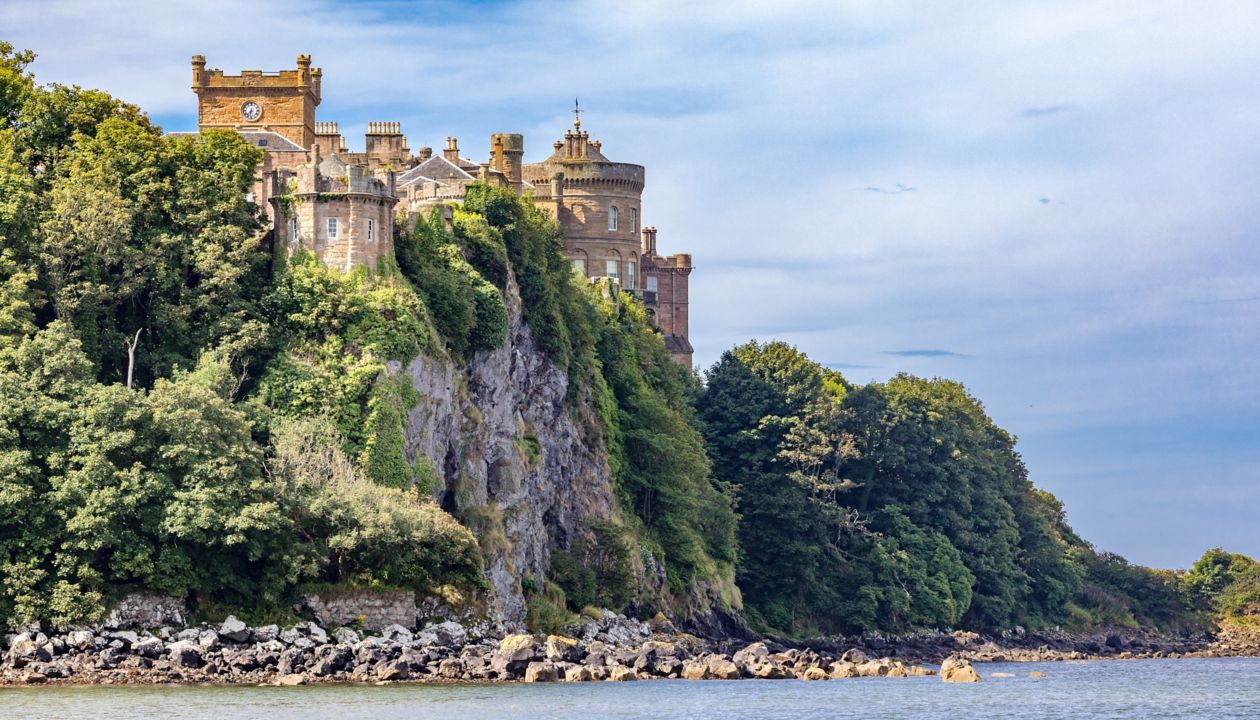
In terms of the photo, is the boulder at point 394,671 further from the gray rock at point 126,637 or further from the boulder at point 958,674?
the boulder at point 958,674

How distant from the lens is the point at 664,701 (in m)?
63.3

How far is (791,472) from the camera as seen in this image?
111 meters

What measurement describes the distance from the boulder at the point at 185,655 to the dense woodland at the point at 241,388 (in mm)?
2652

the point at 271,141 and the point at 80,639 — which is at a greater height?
the point at 271,141

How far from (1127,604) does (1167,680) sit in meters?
46.4

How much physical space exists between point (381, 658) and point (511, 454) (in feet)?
58.1

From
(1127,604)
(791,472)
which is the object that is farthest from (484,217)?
(1127,604)

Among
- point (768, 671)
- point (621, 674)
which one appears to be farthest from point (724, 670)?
point (621, 674)

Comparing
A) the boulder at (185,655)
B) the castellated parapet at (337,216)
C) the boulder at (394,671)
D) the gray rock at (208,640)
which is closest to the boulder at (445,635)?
the boulder at (394,671)

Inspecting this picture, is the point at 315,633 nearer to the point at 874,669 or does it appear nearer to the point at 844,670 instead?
the point at 844,670

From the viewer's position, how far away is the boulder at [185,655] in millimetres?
62688

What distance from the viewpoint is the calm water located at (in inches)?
2172

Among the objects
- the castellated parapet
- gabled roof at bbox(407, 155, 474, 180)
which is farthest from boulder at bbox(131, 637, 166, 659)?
gabled roof at bbox(407, 155, 474, 180)

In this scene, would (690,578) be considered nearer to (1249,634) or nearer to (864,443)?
(864,443)
